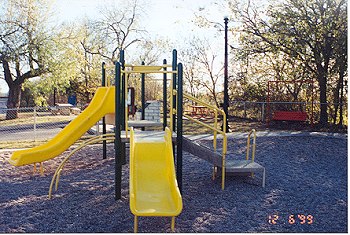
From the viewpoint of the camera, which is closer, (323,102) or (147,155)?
(147,155)

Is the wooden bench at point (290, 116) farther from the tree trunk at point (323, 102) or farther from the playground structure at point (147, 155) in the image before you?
the playground structure at point (147, 155)

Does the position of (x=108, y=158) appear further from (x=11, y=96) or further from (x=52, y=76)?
(x=11, y=96)

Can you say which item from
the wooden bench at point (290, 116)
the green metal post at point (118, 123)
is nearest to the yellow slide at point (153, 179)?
the green metal post at point (118, 123)

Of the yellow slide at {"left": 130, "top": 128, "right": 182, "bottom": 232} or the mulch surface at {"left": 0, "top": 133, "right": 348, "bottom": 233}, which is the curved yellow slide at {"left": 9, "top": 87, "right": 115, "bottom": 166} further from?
the yellow slide at {"left": 130, "top": 128, "right": 182, "bottom": 232}

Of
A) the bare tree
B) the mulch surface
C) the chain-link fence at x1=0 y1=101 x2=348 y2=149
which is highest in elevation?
the bare tree

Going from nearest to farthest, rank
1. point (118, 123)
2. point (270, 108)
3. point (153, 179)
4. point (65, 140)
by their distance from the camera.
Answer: point (153, 179), point (118, 123), point (65, 140), point (270, 108)

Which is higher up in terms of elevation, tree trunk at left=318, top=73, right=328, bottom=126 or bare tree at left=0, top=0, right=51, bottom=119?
bare tree at left=0, top=0, right=51, bottom=119

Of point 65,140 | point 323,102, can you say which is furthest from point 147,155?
point 323,102

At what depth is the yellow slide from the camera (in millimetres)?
4262

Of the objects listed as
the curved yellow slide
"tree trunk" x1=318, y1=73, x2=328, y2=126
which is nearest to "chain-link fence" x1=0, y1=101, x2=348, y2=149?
"tree trunk" x1=318, y1=73, x2=328, y2=126

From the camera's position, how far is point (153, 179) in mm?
4969

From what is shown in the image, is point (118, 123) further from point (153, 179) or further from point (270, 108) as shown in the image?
point (270, 108)

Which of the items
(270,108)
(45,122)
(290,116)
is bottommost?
(45,122)

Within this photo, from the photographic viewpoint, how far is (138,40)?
2419cm
